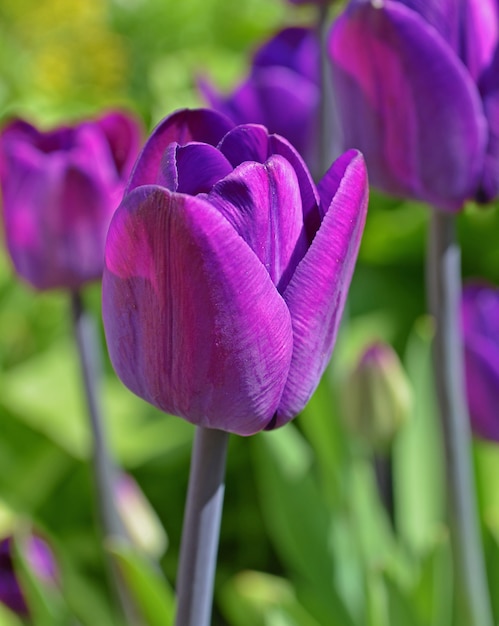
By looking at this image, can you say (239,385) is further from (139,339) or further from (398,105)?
(398,105)

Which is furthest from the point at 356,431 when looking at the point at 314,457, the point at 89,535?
the point at 89,535

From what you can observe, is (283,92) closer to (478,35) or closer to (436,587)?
(478,35)

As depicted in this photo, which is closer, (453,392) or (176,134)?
(176,134)

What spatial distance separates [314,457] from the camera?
97 centimetres

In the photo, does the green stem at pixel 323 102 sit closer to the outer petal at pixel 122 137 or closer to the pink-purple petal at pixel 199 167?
the outer petal at pixel 122 137

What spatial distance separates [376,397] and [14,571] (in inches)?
12.0

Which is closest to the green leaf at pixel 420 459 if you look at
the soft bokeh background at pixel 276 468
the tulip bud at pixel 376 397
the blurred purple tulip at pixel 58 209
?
the soft bokeh background at pixel 276 468

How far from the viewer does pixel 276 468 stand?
0.83 metres

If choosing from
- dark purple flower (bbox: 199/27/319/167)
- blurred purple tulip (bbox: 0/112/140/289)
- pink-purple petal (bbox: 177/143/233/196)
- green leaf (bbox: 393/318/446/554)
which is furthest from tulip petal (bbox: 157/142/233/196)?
green leaf (bbox: 393/318/446/554)

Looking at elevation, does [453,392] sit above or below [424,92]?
below

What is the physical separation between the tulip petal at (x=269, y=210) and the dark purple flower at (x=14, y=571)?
430 millimetres

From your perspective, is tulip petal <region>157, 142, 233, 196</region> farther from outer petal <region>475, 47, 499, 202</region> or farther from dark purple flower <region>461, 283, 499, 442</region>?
dark purple flower <region>461, 283, 499, 442</region>

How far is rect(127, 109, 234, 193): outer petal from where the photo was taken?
373 mm

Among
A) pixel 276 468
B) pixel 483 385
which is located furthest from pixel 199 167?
pixel 276 468
